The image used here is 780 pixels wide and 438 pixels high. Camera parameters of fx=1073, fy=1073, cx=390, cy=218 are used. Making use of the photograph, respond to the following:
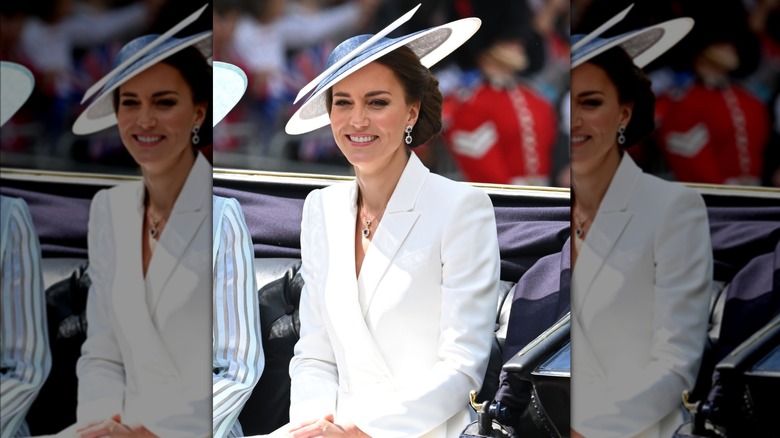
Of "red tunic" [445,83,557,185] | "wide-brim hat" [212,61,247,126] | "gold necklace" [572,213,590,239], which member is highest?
"wide-brim hat" [212,61,247,126]

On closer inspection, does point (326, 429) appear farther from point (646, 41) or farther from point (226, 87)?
point (646, 41)

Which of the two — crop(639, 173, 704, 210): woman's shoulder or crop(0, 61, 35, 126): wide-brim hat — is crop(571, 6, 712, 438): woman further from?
crop(0, 61, 35, 126): wide-brim hat

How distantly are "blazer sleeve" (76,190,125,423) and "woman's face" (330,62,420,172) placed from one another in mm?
871

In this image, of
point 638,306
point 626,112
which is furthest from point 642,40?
point 638,306

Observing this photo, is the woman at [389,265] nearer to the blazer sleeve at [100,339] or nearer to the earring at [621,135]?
the earring at [621,135]

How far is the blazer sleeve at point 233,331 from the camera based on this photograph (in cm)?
375

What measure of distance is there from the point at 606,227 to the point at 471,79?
0.67 metres

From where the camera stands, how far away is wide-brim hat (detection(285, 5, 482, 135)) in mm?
3602

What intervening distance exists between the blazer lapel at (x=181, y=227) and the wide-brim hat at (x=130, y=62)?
1.17 feet

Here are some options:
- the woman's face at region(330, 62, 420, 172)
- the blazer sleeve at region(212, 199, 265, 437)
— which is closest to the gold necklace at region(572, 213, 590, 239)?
the woman's face at region(330, 62, 420, 172)

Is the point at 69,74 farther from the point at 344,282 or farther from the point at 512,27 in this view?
the point at 512,27

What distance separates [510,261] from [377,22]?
0.93 meters

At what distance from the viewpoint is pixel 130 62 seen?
12.1 feet

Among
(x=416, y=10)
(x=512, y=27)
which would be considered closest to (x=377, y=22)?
(x=416, y=10)
